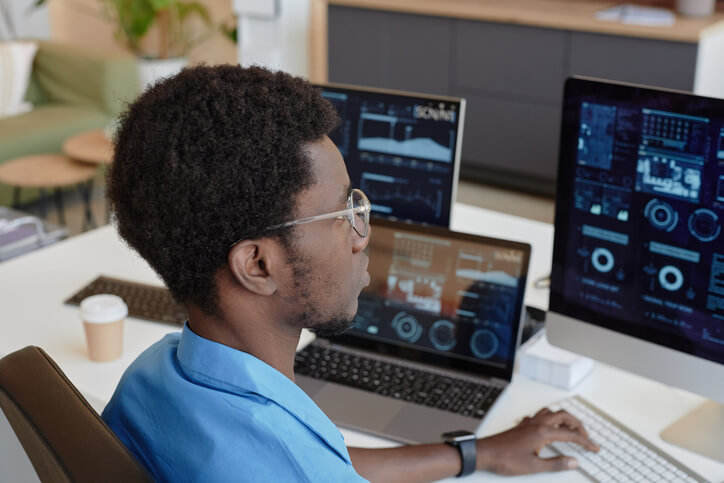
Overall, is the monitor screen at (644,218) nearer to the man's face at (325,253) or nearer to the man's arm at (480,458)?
the man's arm at (480,458)

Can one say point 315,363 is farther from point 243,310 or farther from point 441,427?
point 243,310

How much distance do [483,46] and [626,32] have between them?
74cm

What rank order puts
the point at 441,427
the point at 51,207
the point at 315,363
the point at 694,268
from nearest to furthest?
the point at 694,268, the point at 441,427, the point at 315,363, the point at 51,207

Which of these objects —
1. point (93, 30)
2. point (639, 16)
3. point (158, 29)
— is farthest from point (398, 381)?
point (93, 30)

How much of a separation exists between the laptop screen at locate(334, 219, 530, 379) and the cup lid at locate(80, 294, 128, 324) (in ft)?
1.32

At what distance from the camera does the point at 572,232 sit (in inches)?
52.6

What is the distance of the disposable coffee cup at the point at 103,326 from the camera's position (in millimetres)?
1448

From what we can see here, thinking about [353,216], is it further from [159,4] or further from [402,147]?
[159,4]

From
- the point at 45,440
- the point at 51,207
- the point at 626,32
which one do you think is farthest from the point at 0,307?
the point at 626,32

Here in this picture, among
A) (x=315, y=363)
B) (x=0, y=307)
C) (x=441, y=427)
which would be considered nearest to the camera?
(x=441, y=427)

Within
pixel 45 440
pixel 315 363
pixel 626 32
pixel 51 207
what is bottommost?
pixel 51 207

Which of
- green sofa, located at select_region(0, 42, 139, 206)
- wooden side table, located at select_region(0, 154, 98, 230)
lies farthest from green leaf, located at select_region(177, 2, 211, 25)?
wooden side table, located at select_region(0, 154, 98, 230)

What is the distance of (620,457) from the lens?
1211mm

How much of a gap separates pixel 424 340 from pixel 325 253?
62 cm
